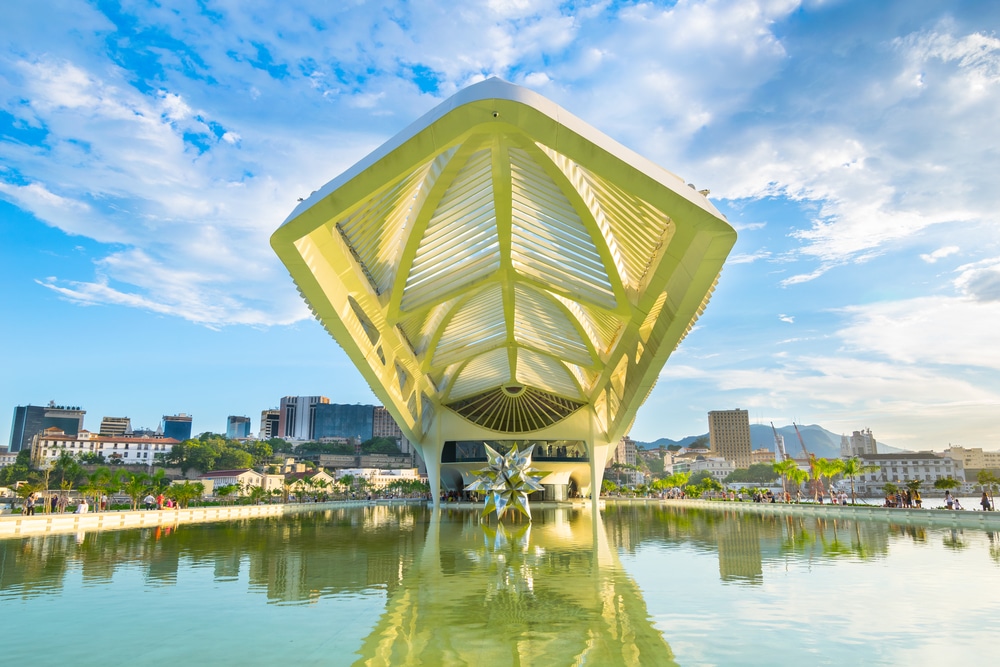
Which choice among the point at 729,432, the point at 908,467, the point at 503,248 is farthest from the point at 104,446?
the point at 729,432

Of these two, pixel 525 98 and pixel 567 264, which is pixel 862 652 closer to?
pixel 525 98

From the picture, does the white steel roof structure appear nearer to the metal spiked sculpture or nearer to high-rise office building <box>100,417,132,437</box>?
the metal spiked sculpture

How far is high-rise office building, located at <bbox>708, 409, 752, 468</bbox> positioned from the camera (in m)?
193

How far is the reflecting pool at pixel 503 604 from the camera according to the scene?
5.27 metres

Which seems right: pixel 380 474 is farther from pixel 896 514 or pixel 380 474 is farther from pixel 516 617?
pixel 516 617

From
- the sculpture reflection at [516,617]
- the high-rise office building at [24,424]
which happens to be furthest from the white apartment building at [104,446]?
the sculpture reflection at [516,617]

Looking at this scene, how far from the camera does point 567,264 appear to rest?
21.0m

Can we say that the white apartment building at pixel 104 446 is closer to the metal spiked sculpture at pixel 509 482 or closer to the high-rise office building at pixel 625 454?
the metal spiked sculpture at pixel 509 482

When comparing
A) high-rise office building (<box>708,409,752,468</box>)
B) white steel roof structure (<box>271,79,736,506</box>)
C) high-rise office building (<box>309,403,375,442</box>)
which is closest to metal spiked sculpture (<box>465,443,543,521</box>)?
white steel roof structure (<box>271,79,736,506</box>)

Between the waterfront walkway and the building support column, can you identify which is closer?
the waterfront walkway

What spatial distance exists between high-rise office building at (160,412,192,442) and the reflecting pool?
561ft

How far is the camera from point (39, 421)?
147750 mm

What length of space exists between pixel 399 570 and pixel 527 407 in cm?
3481

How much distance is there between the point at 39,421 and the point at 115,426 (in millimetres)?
15531
